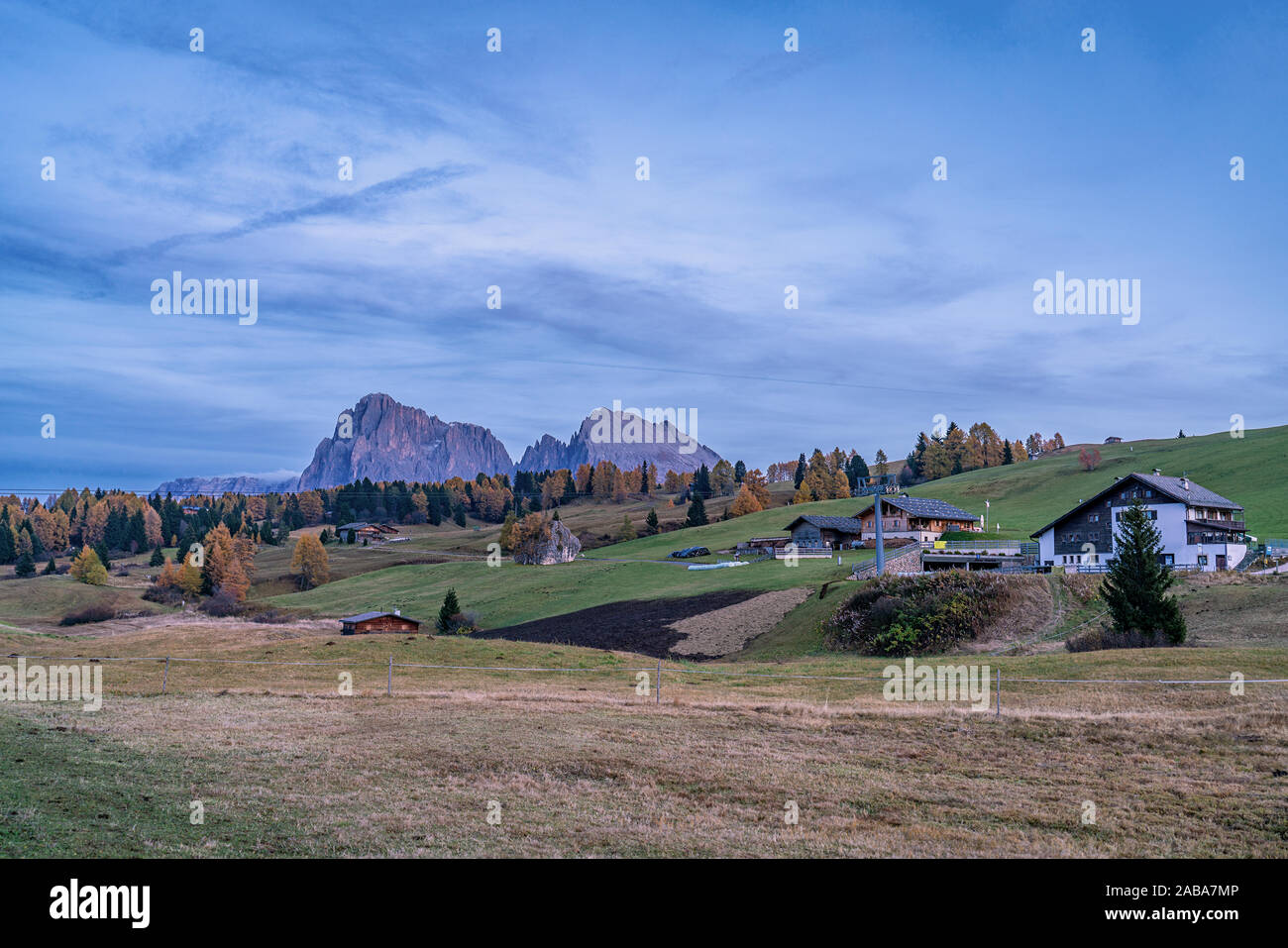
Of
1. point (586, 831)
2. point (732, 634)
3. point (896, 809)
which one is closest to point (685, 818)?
point (586, 831)

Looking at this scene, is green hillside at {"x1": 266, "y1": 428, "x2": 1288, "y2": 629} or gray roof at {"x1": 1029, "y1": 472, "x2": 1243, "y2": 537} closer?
gray roof at {"x1": 1029, "y1": 472, "x2": 1243, "y2": 537}

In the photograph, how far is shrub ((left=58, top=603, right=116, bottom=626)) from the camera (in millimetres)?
101856

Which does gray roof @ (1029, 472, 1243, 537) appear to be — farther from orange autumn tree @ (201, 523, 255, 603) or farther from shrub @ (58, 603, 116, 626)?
orange autumn tree @ (201, 523, 255, 603)

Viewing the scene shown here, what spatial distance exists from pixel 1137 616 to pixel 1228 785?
32.5 m

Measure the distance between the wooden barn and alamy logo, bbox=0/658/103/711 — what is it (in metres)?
Result: 29.3

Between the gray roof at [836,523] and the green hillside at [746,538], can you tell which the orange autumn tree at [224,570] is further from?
the gray roof at [836,523]

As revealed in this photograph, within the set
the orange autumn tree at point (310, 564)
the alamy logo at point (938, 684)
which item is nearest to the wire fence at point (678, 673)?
the alamy logo at point (938, 684)

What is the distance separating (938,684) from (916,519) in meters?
68.3

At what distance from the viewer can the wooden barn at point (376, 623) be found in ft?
242

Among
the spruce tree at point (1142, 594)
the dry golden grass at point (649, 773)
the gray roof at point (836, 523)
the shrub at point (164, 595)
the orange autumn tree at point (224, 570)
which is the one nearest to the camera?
the dry golden grass at point (649, 773)

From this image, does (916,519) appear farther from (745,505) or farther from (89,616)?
(89,616)
